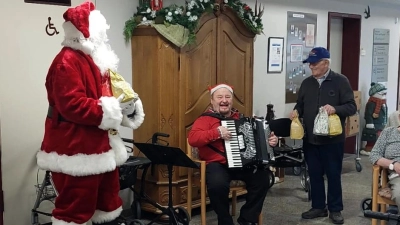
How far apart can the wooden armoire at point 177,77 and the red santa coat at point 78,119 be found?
4.36ft

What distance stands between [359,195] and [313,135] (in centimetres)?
131

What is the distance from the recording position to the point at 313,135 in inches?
159

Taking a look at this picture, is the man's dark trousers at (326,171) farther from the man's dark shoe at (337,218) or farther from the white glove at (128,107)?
the white glove at (128,107)

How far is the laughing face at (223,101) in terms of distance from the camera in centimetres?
388

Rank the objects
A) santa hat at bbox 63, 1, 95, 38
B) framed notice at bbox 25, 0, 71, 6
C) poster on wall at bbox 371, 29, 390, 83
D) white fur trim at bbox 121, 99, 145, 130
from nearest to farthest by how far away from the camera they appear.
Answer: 1. santa hat at bbox 63, 1, 95, 38
2. white fur trim at bbox 121, 99, 145, 130
3. framed notice at bbox 25, 0, 71, 6
4. poster on wall at bbox 371, 29, 390, 83

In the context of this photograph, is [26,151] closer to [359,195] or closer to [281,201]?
[281,201]

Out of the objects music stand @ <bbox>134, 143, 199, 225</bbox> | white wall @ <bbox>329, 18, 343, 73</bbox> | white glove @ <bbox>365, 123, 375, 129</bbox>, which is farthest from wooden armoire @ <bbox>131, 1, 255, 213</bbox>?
white glove @ <bbox>365, 123, 375, 129</bbox>

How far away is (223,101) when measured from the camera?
3.88 m

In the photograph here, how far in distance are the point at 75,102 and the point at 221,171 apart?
1525 millimetres

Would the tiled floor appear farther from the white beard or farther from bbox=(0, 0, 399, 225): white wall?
the white beard

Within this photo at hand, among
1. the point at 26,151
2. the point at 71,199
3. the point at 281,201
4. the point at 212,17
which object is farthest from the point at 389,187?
the point at 26,151

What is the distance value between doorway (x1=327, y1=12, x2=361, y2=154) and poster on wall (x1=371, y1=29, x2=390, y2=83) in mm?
590

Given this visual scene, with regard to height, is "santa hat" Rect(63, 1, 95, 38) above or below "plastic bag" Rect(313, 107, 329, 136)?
above

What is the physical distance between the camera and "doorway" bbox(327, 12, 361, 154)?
7.09 meters
